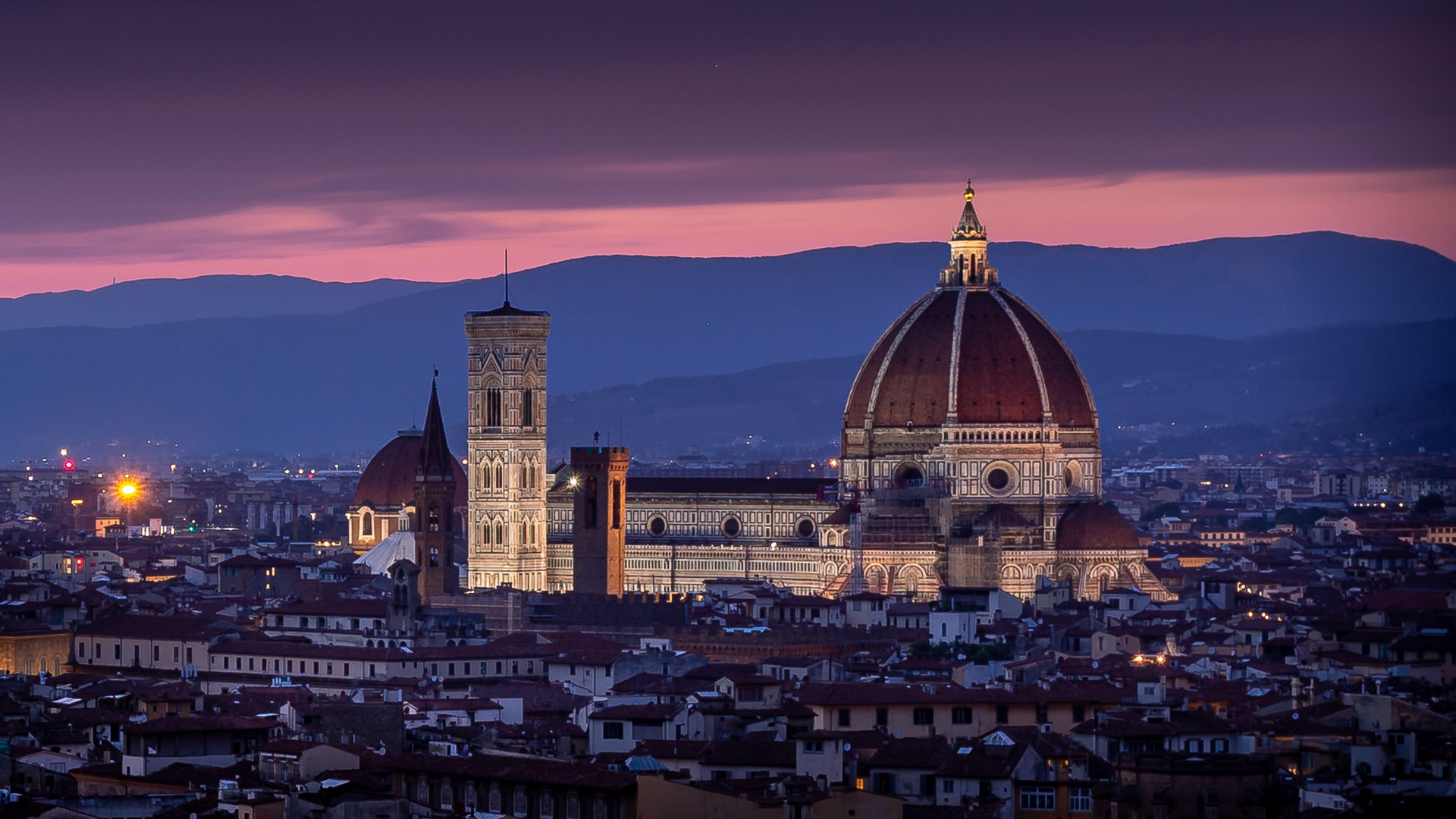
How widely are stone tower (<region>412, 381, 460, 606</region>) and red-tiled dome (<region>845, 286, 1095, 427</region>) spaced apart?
50.8 ft

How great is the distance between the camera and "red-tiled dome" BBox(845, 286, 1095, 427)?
12319 cm

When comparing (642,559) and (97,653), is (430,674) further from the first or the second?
(642,559)

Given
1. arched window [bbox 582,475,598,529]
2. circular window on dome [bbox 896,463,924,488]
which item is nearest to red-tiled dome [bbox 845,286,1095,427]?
circular window on dome [bbox 896,463,924,488]

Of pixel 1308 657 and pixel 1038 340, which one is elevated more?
pixel 1038 340

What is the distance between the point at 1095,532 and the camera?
119 m

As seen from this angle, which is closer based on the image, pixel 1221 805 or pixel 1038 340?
pixel 1221 805

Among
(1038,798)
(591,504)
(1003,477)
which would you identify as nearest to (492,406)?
(591,504)

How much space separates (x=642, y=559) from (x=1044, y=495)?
1471 cm

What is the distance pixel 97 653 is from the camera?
87750mm

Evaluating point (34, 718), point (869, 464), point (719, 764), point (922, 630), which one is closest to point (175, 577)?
point (869, 464)

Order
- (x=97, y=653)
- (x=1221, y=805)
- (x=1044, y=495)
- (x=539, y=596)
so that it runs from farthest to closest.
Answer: (x=1044, y=495) → (x=539, y=596) → (x=97, y=653) → (x=1221, y=805)

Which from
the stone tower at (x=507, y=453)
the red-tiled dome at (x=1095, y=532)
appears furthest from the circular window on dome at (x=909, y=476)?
the stone tower at (x=507, y=453)

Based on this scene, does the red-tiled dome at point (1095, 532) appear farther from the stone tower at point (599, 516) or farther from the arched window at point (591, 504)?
the arched window at point (591, 504)

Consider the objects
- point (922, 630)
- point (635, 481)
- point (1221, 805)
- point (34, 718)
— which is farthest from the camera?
point (635, 481)
